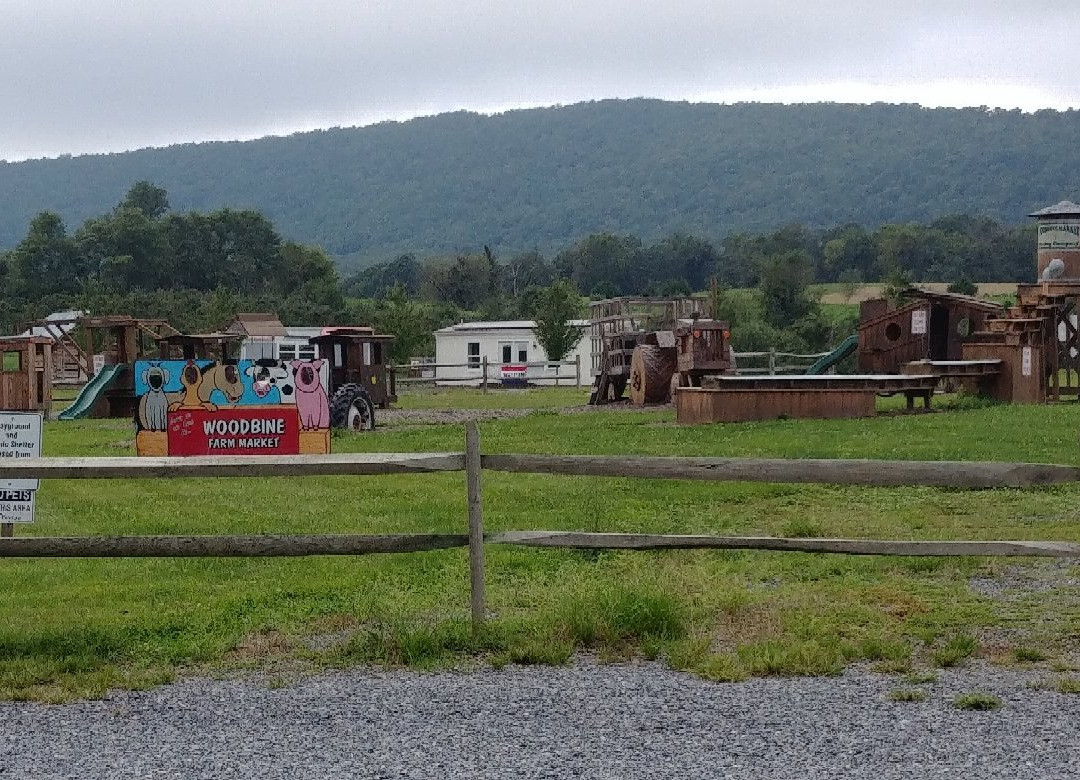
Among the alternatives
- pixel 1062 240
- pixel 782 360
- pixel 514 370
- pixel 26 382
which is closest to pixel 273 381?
pixel 26 382

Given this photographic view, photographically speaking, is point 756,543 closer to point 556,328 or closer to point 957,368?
point 957,368

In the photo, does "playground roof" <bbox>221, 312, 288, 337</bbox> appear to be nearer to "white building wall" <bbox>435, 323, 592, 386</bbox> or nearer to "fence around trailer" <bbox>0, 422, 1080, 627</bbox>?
Result: "white building wall" <bbox>435, 323, 592, 386</bbox>

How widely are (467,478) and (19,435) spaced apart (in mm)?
3270

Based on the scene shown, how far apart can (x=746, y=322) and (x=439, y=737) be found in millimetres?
62308

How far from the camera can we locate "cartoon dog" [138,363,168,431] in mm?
17828

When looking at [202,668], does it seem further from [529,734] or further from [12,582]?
[12,582]

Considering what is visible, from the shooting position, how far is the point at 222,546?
7.59 meters

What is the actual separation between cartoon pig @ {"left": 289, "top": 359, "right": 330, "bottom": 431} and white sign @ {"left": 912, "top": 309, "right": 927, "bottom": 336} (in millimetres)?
18809

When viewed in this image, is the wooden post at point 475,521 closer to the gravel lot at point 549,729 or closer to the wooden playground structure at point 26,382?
the gravel lot at point 549,729

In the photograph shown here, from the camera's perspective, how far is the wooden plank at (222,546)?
7.60 metres

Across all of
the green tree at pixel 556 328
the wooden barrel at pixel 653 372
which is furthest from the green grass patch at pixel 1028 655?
the green tree at pixel 556 328

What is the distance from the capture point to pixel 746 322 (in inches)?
2653

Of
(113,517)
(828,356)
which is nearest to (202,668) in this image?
(113,517)

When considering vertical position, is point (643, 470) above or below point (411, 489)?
above
